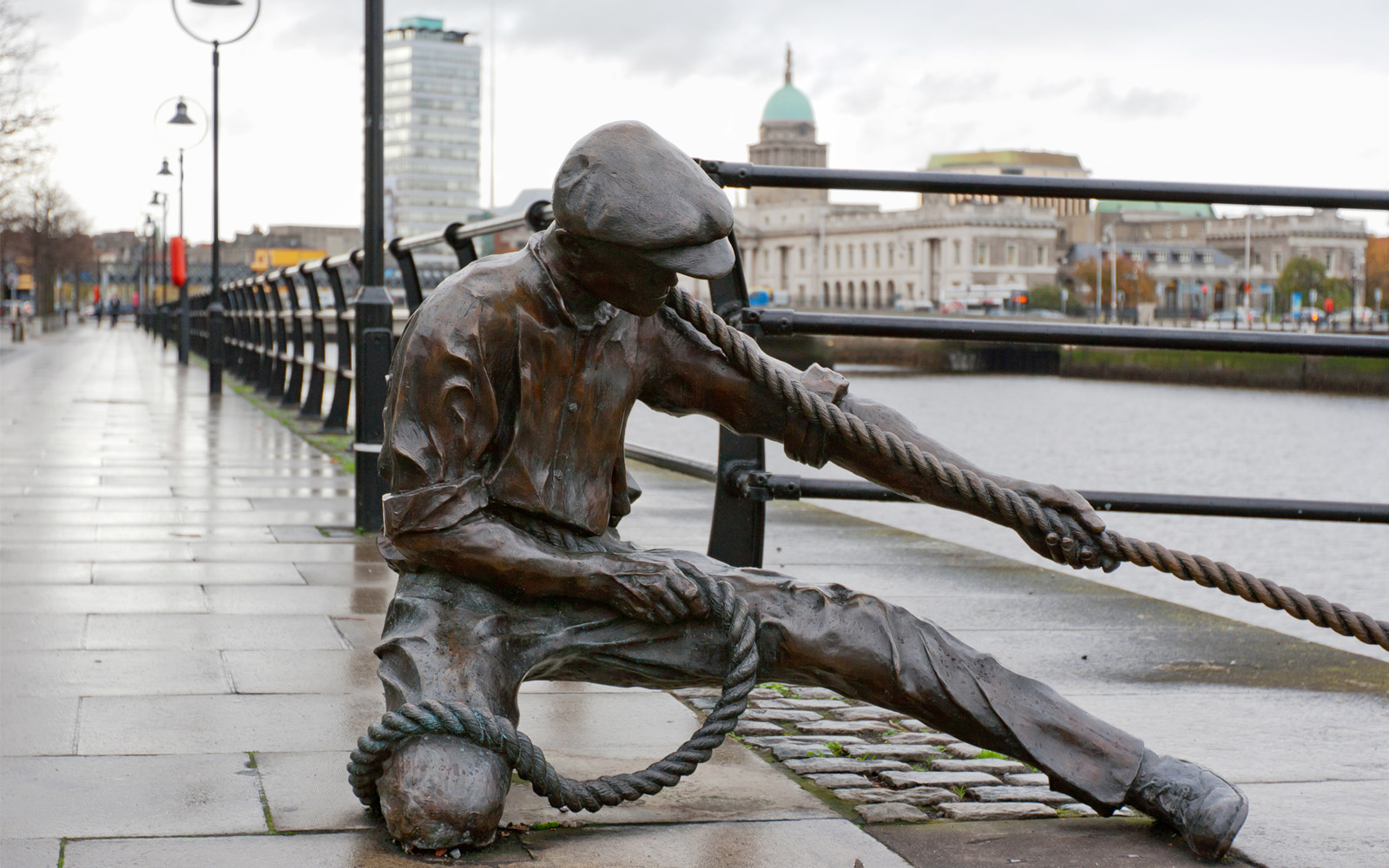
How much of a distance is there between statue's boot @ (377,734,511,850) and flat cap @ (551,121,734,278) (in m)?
0.95

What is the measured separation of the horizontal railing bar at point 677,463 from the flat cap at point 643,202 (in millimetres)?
7045

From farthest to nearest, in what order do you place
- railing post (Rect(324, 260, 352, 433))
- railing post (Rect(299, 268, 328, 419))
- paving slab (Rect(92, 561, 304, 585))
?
railing post (Rect(299, 268, 328, 419)), railing post (Rect(324, 260, 352, 433)), paving slab (Rect(92, 561, 304, 585))

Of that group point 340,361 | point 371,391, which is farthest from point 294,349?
point 371,391

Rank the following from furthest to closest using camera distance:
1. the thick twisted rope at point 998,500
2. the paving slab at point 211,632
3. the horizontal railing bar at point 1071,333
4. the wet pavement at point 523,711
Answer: the paving slab at point 211,632, the horizontal railing bar at point 1071,333, the thick twisted rope at point 998,500, the wet pavement at point 523,711

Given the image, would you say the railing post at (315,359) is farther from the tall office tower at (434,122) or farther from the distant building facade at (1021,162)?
the distant building facade at (1021,162)

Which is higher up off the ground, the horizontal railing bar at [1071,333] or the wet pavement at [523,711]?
the horizontal railing bar at [1071,333]

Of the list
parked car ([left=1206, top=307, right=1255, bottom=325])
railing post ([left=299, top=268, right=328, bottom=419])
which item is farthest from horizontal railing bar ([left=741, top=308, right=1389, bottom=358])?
parked car ([left=1206, top=307, right=1255, bottom=325])

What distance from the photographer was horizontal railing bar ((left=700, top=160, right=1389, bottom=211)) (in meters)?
4.91

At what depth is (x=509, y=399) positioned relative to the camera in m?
3.17

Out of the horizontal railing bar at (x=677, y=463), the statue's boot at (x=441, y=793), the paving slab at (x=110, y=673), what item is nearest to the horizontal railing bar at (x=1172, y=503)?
the paving slab at (x=110, y=673)

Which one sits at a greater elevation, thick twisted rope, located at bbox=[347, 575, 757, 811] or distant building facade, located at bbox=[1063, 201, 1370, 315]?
distant building facade, located at bbox=[1063, 201, 1370, 315]

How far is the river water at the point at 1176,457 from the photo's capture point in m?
13.4

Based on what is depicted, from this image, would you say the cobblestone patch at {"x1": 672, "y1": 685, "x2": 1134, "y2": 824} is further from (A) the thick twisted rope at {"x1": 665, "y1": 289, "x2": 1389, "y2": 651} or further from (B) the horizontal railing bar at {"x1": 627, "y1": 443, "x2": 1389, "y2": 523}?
(B) the horizontal railing bar at {"x1": 627, "y1": 443, "x2": 1389, "y2": 523}

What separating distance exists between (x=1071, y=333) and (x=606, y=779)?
241 centimetres
